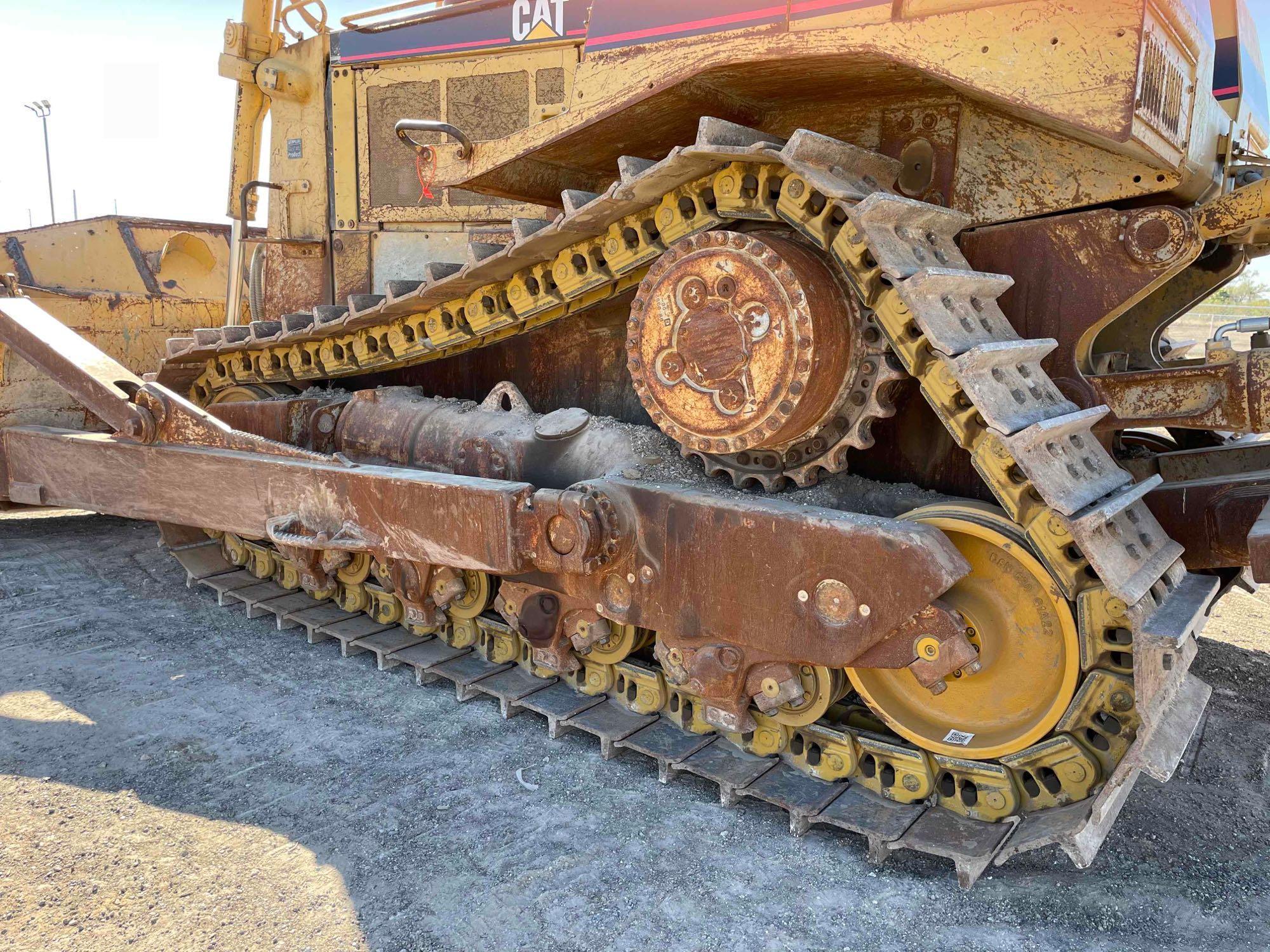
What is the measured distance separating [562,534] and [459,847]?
1.10 meters

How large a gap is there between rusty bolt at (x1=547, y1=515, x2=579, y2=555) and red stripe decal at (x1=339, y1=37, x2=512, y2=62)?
360 centimetres

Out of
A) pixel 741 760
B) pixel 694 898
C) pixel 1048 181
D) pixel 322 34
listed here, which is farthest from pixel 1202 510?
pixel 322 34

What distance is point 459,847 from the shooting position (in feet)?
9.91

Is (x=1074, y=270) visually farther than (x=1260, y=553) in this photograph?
Yes

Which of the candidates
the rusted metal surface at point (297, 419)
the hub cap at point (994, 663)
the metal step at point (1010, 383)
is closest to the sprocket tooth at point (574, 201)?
the metal step at point (1010, 383)

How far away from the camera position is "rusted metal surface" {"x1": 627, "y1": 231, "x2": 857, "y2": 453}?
2.99 metres

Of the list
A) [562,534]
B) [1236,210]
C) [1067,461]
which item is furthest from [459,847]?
[1236,210]

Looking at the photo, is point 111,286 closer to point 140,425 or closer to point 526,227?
point 140,425

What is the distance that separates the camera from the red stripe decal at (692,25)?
3.08 meters

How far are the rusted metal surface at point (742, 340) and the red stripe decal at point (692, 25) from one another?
2.32ft

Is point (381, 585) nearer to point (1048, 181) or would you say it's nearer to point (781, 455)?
point (781, 455)

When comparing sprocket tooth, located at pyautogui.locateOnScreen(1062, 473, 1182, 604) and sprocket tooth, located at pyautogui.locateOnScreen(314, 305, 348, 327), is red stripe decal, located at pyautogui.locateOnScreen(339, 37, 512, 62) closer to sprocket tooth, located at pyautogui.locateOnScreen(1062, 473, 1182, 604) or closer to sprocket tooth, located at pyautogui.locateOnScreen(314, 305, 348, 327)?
sprocket tooth, located at pyautogui.locateOnScreen(314, 305, 348, 327)

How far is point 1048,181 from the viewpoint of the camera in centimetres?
322

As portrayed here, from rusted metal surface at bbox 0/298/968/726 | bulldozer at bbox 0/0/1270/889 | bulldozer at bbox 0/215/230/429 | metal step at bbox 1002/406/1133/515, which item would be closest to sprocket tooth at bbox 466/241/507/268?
bulldozer at bbox 0/0/1270/889
